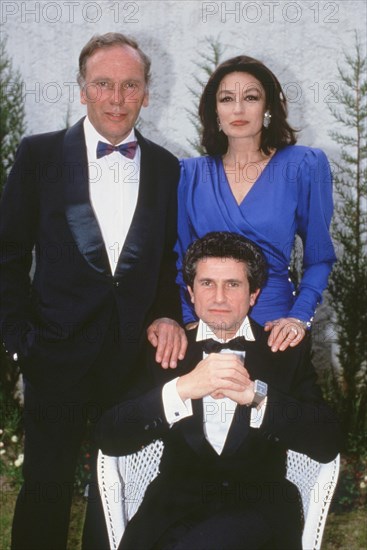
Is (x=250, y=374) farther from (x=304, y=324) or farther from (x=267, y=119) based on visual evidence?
(x=267, y=119)

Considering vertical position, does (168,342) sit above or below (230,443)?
above

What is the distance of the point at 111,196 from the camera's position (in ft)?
7.86

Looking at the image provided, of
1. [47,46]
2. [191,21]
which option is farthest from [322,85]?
[47,46]

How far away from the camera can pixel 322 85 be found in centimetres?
429

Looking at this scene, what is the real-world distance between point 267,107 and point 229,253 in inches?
25.2

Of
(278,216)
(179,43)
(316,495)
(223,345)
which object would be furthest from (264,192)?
(179,43)

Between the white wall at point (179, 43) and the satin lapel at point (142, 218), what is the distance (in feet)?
6.55

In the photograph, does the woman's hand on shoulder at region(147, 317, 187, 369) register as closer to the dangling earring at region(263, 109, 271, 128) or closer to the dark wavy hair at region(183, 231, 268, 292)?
the dark wavy hair at region(183, 231, 268, 292)

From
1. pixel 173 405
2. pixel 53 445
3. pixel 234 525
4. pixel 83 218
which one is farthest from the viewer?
pixel 53 445

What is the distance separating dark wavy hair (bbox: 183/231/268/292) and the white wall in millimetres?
2219

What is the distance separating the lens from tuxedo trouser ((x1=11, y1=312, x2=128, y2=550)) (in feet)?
7.93

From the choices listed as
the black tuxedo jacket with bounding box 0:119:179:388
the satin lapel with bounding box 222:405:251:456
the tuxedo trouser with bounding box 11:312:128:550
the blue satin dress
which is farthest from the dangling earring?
the satin lapel with bounding box 222:405:251:456

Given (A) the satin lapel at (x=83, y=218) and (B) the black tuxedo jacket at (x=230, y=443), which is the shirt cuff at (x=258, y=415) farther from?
(A) the satin lapel at (x=83, y=218)

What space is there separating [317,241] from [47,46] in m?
2.68
